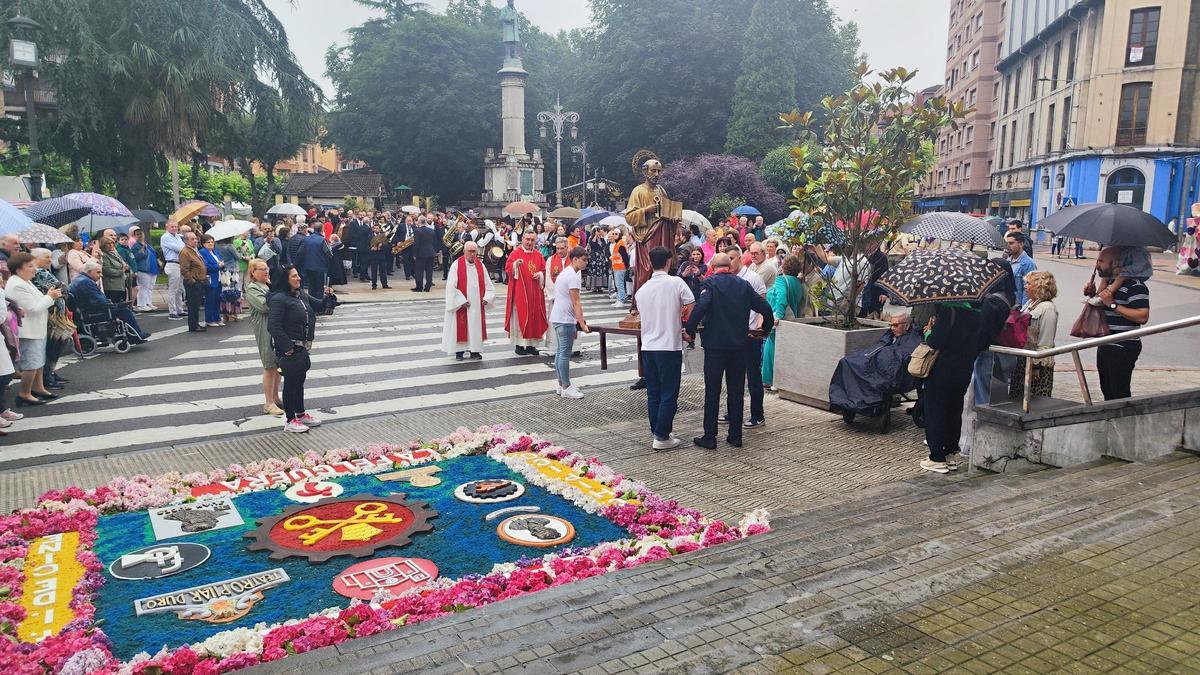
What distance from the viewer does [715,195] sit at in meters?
36.5

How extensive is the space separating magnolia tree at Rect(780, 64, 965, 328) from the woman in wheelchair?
10.6 m

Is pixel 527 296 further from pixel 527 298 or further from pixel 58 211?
pixel 58 211

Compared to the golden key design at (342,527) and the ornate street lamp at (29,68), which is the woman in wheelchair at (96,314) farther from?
the golden key design at (342,527)

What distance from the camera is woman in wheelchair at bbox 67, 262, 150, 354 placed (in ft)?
41.9

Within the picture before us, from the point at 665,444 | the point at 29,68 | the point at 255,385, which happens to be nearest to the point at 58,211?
the point at 29,68

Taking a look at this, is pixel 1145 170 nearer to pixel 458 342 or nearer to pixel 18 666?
pixel 458 342

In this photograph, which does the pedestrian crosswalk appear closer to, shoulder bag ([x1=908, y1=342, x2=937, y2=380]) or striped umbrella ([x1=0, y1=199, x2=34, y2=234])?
striped umbrella ([x1=0, y1=199, x2=34, y2=234])

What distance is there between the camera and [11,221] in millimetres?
10812

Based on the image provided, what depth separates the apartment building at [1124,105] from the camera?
3906 centimetres

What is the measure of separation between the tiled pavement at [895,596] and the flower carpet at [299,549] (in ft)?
1.72

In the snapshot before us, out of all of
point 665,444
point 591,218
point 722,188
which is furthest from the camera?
point 722,188

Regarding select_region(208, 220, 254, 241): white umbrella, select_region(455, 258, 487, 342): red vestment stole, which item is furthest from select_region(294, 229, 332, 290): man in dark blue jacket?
select_region(455, 258, 487, 342): red vestment stole

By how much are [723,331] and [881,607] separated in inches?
162

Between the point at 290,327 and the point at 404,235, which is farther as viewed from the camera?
the point at 404,235
